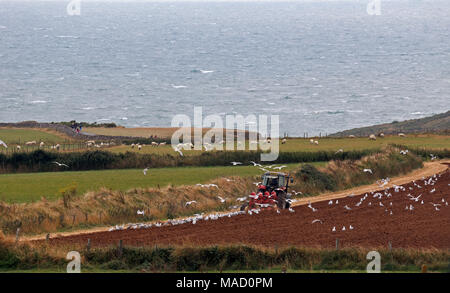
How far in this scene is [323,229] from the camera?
3544 cm

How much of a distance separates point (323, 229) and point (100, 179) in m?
18.3

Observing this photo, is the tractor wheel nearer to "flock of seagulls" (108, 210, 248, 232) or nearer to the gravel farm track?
the gravel farm track

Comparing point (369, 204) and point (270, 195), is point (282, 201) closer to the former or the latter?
point (270, 195)

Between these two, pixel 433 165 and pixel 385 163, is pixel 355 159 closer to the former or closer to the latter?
pixel 385 163

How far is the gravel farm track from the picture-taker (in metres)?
32.1

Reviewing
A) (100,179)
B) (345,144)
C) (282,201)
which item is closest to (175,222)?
(282,201)

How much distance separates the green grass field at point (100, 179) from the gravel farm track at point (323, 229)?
750 cm

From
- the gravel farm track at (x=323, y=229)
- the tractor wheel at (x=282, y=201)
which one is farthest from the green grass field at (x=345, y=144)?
the tractor wheel at (x=282, y=201)

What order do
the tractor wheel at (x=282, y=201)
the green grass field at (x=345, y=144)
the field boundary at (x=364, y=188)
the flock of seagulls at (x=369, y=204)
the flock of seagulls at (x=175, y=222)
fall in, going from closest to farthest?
1. the field boundary at (x=364, y=188)
2. the flock of seagulls at (x=175, y=222)
3. the flock of seagulls at (x=369, y=204)
4. the tractor wheel at (x=282, y=201)
5. the green grass field at (x=345, y=144)

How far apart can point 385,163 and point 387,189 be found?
24.9 feet

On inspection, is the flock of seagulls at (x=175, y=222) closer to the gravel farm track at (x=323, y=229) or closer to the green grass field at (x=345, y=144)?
the gravel farm track at (x=323, y=229)

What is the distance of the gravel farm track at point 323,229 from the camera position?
32094mm

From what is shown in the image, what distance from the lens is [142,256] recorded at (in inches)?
1073
